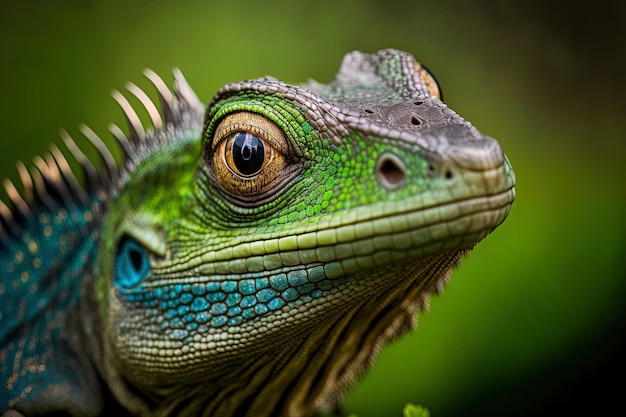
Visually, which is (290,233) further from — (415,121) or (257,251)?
(415,121)

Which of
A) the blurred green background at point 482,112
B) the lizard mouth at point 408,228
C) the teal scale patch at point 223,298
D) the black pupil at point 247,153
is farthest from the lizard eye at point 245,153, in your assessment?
the blurred green background at point 482,112

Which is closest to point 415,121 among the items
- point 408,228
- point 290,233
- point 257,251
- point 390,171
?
point 390,171

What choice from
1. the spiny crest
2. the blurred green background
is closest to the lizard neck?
A: the spiny crest

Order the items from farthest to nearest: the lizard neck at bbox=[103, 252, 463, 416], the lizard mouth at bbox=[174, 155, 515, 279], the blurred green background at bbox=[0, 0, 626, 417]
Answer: the blurred green background at bbox=[0, 0, 626, 417]
the lizard neck at bbox=[103, 252, 463, 416]
the lizard mouth at bbox=[174, 155, 515, 279]

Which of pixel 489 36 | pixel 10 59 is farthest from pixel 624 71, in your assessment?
pixel 10 59

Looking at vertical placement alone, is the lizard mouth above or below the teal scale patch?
above

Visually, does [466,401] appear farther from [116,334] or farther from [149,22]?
[149,22]

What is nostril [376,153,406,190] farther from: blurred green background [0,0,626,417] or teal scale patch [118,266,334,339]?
blurred green background [0,0,626,417]
